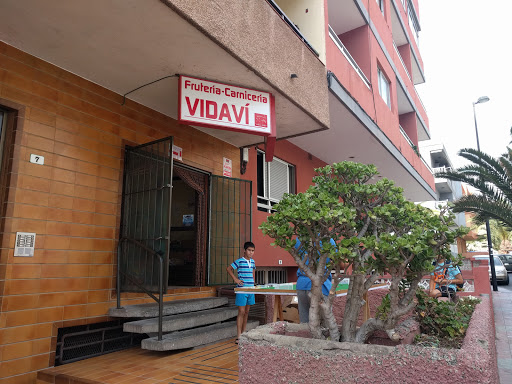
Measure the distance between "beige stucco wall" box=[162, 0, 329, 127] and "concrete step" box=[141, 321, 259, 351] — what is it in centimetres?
365

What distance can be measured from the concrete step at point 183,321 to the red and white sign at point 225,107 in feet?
8.75

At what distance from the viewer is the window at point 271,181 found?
29.2 ft

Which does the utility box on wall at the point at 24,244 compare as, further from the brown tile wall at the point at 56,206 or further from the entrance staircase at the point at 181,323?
the entrance staircase at the point at 181,323

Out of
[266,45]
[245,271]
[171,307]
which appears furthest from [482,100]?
[171,307]

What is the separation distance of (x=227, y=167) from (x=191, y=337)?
11.6 ft

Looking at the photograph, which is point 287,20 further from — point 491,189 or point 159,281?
point 491,189

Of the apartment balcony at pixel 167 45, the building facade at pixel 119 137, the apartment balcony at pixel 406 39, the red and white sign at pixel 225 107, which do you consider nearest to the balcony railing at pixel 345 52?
the building facade at pixel 119 137

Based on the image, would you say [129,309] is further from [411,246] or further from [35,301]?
[411,246]

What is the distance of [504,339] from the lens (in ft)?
22.4

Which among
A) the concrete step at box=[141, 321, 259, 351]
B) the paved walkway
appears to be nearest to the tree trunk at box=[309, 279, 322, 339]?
the paved walkway

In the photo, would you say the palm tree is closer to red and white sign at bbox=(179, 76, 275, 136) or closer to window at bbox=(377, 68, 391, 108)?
window at bbox=(377, 68, 391, 108)

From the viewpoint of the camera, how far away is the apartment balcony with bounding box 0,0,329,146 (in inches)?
153

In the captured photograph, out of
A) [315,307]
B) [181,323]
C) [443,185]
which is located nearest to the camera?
[315,307]

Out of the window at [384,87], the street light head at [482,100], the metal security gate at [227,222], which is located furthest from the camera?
the street light head at [482,100]
